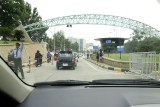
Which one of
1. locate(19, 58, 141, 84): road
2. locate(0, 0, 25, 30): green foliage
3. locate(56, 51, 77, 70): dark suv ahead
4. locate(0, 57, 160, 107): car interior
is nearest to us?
locate(0, 57, 160, 107): car interior

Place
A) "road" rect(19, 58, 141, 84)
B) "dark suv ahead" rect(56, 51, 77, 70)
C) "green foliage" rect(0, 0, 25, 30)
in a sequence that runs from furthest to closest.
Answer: "dark suv ahead" rect(56, 51, 77, 70), "road" rect(19, 58, 141, 84), "green foliage" rect(0, 0, 25, 30)

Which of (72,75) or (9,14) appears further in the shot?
(72,75)

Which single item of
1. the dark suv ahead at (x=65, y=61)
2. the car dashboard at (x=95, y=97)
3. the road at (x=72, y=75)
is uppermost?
the car dashboard at (x=95, y=97)

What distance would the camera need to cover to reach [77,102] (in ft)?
5.75

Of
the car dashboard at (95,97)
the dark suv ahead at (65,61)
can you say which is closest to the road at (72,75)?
the dark suv ahead at (65,61)

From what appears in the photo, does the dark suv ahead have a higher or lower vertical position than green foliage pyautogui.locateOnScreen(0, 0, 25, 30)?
lower

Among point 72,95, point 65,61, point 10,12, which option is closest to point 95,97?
point 72,95

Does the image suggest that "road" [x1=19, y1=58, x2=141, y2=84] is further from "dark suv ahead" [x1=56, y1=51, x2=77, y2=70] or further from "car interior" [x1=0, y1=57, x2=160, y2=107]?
"car interior" [x1=0, y1=57, x2=160, y2=107]

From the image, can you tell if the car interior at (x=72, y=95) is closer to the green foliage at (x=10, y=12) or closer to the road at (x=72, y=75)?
the green foliage at (x=10, y=12)

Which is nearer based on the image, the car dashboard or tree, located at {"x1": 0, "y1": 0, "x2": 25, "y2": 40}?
the car dashboard

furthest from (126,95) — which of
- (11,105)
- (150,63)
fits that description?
(150,63)

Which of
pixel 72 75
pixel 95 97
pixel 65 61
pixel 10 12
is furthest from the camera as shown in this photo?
pixel 65 61

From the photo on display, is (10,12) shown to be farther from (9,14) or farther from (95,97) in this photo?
(95,97)

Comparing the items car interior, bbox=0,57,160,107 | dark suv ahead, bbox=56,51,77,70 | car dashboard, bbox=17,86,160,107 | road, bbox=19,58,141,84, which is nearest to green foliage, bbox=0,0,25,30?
car interior, bbox=0,57,160,107
